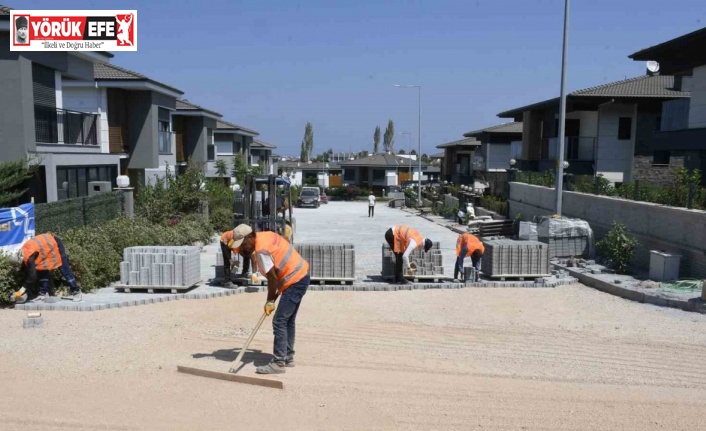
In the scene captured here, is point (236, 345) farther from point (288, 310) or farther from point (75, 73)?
point (75, 73)

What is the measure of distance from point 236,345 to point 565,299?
23.6 feet

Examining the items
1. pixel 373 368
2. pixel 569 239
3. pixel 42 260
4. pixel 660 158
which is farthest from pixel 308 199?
pixel 373 368

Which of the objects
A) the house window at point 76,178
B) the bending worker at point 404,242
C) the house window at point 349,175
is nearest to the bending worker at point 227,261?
the bending worker at point 404,242

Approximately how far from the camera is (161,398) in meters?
6.55

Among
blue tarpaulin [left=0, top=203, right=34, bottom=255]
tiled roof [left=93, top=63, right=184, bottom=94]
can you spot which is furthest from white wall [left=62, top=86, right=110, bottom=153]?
blue tarpaulin [left=0, top=203, right=34, bottom=255]

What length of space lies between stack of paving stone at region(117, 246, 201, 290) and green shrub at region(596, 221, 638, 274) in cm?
992

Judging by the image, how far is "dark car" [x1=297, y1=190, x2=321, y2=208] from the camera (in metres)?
50.1

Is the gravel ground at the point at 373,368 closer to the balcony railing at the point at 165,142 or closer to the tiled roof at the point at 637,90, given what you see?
the tiled roof at the point at 637,90

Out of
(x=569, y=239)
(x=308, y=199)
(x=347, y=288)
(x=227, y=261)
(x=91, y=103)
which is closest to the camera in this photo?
(x=227, y=261)

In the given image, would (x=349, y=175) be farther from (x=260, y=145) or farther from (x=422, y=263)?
(x=422, y=263)

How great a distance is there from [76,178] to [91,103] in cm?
438

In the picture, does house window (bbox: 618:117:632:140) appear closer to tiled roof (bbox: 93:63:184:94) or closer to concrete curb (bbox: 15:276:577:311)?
concrete curb (bbox: 15:276:577:311)

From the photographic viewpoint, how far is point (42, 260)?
11.1 metres

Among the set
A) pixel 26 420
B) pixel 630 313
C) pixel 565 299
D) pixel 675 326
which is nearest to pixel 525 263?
pixel 565 299
